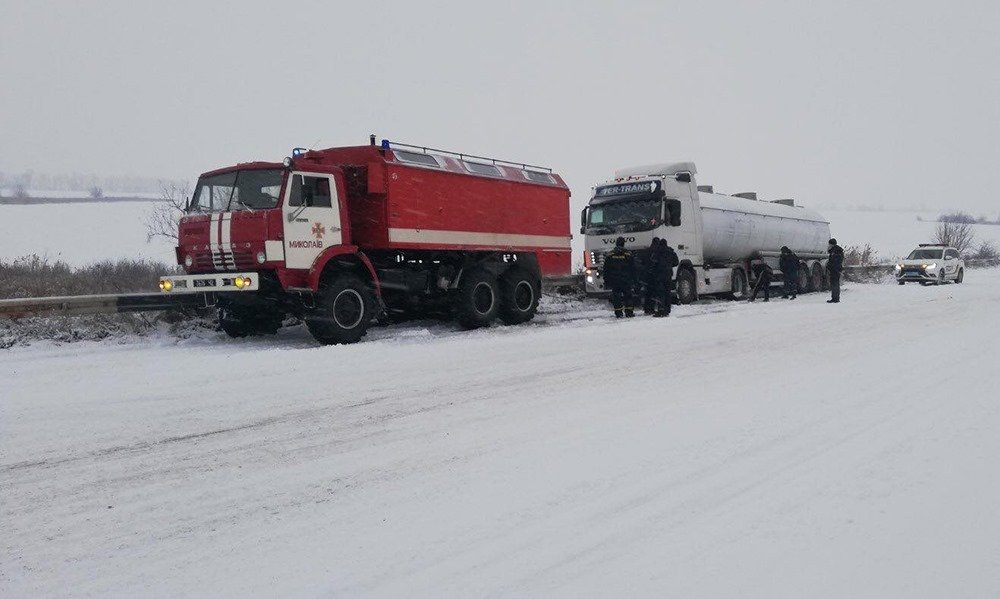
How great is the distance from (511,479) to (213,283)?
27.4ft

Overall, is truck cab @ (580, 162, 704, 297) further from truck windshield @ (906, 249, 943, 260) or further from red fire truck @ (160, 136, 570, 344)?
truck windshield @ (906, 249, 943, 260)

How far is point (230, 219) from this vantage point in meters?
11.7

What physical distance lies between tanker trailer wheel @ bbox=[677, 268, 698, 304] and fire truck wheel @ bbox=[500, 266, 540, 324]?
5.49 meters

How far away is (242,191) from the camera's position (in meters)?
11.8

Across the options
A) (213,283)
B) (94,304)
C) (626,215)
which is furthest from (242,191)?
(626,215)

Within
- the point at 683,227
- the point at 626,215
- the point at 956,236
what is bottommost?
the point at 683,227

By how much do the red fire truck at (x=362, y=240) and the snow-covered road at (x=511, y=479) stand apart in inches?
112

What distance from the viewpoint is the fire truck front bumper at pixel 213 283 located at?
1123 cm

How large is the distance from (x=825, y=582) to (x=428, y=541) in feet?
5.77

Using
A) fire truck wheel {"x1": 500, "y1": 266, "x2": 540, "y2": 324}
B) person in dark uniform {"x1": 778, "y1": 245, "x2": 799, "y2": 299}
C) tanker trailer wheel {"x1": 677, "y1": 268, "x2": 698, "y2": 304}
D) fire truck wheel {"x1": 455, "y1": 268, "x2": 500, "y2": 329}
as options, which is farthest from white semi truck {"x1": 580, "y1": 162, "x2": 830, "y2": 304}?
fire truck wheel {"x1": 455, "y1": 268, "x2": 500, "y2": 329}

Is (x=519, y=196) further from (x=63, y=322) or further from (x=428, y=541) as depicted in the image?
(x=428, y=541)

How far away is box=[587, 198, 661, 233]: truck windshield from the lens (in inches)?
754

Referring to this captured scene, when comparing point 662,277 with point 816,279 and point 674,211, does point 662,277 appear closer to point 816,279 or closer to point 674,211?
point 674,211

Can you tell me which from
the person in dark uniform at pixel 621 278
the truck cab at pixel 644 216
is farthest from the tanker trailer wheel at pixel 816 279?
the person in dark uniform at pixel 621 278
